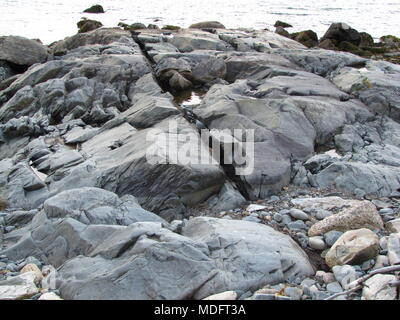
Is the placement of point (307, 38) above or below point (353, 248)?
Answer: below

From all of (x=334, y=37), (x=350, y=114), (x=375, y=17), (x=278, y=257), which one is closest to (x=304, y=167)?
(x=350, y=114)

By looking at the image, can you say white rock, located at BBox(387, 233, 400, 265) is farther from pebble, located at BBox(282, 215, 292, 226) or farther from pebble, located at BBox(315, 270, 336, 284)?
pebble, located at BBox(282, 215, 292, 226)

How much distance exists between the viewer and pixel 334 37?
34.0 meters

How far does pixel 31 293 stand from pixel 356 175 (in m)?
7.76

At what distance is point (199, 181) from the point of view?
9.27m

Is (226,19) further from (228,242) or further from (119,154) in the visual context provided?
(228,242)

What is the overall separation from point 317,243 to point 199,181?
10.8 feet

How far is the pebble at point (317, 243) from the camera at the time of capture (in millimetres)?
6921

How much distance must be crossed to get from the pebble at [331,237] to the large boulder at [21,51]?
21.2 metres

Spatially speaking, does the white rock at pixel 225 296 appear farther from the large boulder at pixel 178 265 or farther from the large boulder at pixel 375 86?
the large boulder at pixel 375 86

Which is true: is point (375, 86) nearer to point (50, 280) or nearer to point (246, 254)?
point (246, 254)

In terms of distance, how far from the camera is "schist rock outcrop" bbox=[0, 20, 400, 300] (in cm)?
577

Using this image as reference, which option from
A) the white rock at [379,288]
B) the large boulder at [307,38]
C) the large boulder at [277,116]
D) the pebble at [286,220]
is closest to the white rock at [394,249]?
the white rock at [379,288]

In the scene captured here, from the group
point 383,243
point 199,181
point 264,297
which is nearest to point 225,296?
point 264,297
